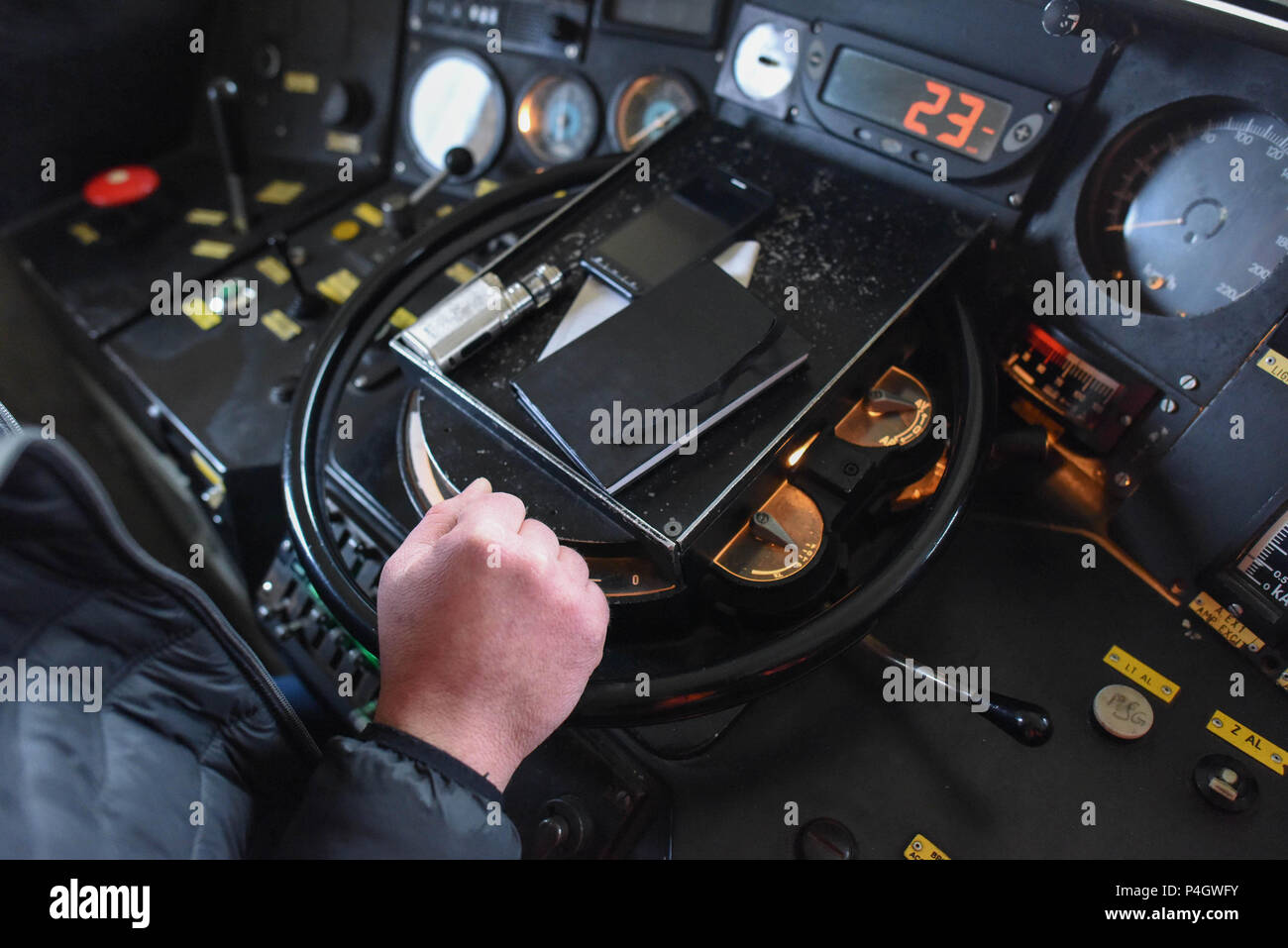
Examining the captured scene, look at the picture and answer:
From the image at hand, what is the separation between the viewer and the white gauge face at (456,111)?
1.48 meters

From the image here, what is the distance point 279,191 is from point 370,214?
220 mm

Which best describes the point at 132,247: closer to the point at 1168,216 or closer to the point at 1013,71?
the point at 1013,71

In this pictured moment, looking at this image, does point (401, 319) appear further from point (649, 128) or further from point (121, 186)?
point (121, 186)

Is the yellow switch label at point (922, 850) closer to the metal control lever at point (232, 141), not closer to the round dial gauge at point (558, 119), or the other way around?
the round dial gauge at point (558, 119)

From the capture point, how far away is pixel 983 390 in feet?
2.89

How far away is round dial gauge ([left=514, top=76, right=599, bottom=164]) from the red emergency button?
0.72 m

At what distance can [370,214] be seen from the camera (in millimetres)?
1530

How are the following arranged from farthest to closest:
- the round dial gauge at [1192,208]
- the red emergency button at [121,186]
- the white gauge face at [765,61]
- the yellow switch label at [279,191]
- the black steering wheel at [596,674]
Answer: the yellow switch label at [279,191] < the red emergency button at [121,186] < the white gauge face at [765,61] < the round dial gauge at [1192,208] < the black steering wheel at [596,674]

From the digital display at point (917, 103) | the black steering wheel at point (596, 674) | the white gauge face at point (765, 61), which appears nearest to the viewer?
the black steering wheel at point (596, 674)

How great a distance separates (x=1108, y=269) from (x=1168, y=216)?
81mm

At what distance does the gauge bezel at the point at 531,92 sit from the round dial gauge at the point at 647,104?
0.04m

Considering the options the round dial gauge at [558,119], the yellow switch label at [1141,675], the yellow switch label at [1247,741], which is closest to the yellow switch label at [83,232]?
the round dial gauge at [558,119]

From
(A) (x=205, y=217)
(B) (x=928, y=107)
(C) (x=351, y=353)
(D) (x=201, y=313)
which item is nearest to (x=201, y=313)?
(D) (x=201, y=313)
